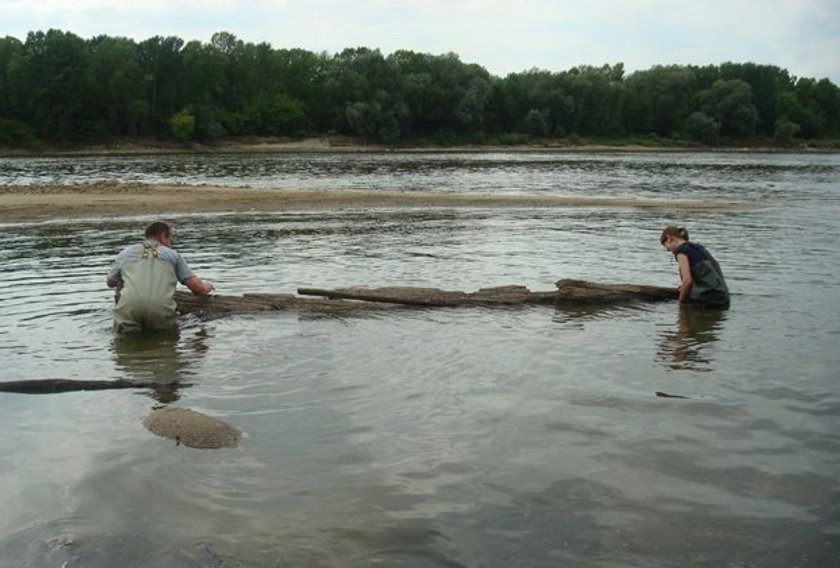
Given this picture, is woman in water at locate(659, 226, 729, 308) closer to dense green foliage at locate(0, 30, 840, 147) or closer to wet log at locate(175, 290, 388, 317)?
wet log at locate(175, 290, 388, 317)

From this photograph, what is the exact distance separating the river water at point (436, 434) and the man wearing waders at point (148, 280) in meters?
0.33

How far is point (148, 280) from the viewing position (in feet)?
36.5

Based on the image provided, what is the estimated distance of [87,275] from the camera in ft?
55.9

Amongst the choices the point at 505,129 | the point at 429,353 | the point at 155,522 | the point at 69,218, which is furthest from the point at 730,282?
the point at 505,129

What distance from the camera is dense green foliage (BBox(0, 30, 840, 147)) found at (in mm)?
105438

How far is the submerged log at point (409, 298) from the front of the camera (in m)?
12.9

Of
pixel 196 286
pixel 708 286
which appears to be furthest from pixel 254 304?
pixel 708 286

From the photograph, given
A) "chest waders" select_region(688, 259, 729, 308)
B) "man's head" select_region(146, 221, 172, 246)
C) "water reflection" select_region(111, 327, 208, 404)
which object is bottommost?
Result: "water reflection" select_region(111, 327, 208, 404)

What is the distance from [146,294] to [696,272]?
8211 millimetres

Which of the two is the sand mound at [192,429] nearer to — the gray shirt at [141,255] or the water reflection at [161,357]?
the water reflection at [161,357]

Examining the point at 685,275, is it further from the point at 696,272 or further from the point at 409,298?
the point at 409,298

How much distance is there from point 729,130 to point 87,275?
132 m

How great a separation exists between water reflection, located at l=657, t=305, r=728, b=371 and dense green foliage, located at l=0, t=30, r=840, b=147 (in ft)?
324

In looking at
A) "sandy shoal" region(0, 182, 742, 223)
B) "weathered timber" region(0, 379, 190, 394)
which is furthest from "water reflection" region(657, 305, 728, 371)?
"sandy shoal" region(0, 182, 742, 223)
